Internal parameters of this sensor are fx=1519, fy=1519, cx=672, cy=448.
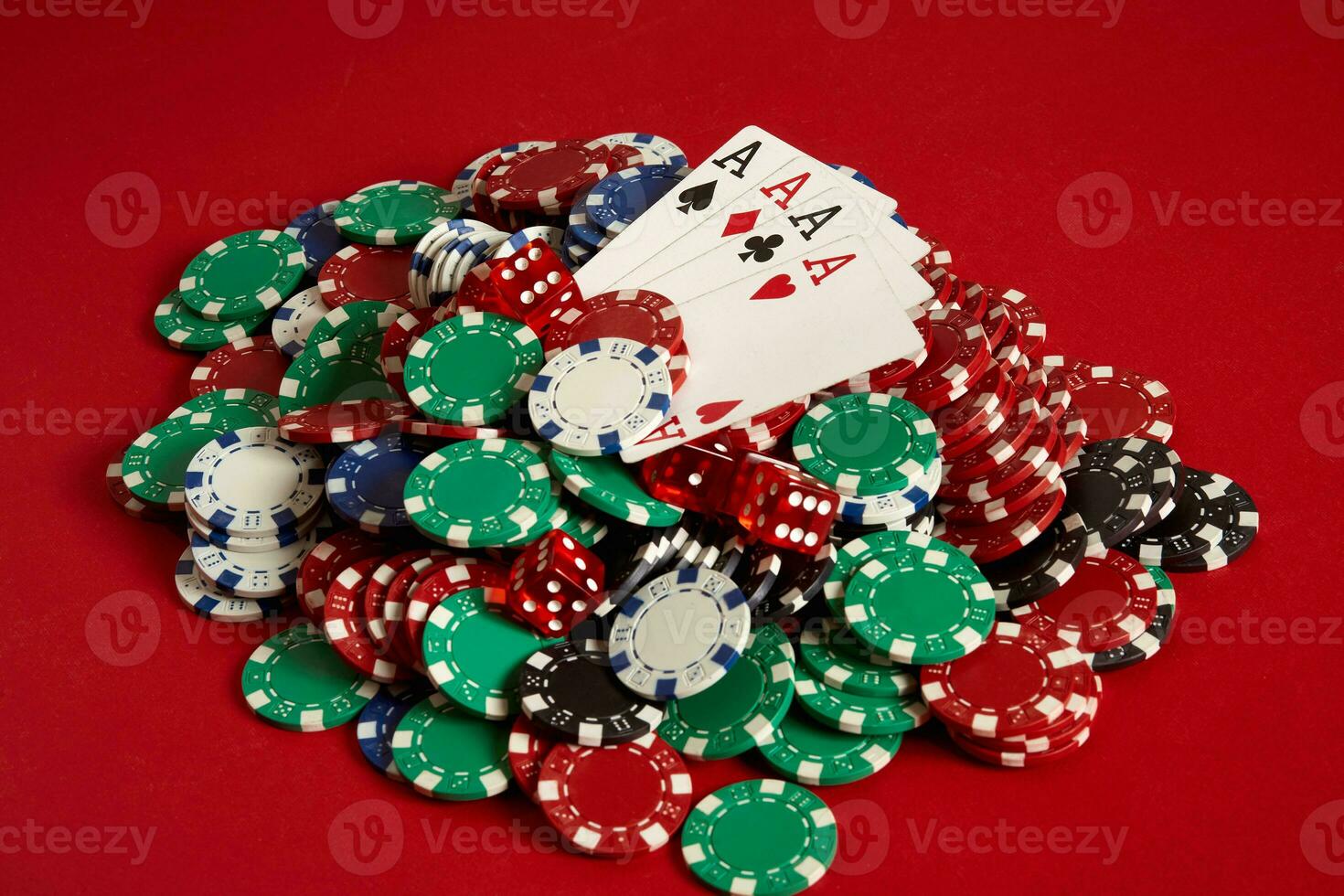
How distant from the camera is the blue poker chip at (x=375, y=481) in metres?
4.24

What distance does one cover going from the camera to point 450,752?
3.91 m

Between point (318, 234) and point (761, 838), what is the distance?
10.1 feet

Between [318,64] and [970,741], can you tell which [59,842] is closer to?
[970,741]

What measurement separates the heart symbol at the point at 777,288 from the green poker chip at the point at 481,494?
88cm

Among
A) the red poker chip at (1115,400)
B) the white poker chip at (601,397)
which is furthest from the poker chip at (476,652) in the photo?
the red poker chip at (1115,400)

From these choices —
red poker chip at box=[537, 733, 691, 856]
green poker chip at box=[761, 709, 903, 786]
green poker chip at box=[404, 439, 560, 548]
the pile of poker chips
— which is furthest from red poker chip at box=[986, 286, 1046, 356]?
red poker chip at box=[537, 733, 691, 856]

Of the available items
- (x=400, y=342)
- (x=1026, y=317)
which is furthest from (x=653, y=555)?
(x=1026, y=317)

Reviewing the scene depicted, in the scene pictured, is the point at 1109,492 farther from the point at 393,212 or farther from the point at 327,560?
the point at 393,212

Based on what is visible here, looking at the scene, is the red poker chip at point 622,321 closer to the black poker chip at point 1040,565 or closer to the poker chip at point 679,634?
the poker chip at point 679,634

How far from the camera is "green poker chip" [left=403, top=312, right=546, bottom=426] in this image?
436 centimetres

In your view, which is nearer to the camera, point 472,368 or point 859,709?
point 859,709

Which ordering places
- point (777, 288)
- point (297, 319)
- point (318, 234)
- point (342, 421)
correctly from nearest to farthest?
point (342, 421) < point (777, 288) < point (297, 319) < point (318, 234)

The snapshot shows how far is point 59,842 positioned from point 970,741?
2344 mm

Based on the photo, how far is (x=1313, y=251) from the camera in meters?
5.61
